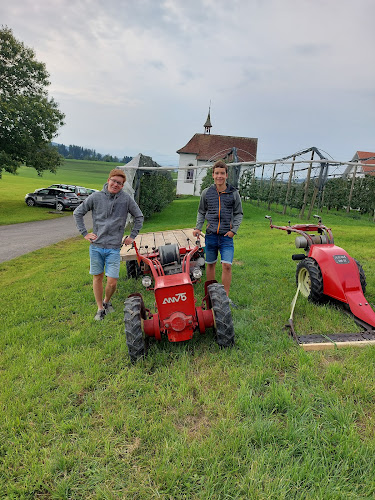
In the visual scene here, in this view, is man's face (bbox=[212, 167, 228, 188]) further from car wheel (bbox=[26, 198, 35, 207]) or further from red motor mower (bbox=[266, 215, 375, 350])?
car wheel (bbox=[26, 198, 35, 207])

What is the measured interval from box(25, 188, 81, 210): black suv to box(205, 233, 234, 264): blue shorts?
60.9 ft

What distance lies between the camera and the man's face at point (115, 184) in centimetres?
354

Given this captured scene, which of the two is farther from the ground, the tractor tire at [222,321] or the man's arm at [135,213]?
the man's arm at [135,213]

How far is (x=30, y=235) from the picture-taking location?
11648mm

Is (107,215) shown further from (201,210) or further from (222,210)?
(222,210)

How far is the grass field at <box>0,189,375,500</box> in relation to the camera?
170cm

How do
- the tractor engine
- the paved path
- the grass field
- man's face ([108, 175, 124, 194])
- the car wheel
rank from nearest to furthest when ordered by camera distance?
the grass field, the tractor engine, man's face ([108, 175, 124, 194]), the paved path, the car wheel

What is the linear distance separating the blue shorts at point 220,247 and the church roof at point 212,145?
118ft

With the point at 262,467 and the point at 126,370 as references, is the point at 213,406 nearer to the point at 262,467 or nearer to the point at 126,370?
the point at 262,467

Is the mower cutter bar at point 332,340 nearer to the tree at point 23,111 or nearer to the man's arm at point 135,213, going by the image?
the man's arm at point 135,213

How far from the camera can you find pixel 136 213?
12.5 ft

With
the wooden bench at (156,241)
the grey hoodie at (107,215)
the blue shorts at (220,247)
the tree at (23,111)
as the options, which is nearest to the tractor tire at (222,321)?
the blue shorts at (220,247)

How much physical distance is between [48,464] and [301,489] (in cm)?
149

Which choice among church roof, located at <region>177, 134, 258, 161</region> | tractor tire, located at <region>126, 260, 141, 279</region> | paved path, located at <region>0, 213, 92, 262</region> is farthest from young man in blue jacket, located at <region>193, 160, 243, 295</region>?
church roof, located at <region>177, 134, 258, 161</region>
